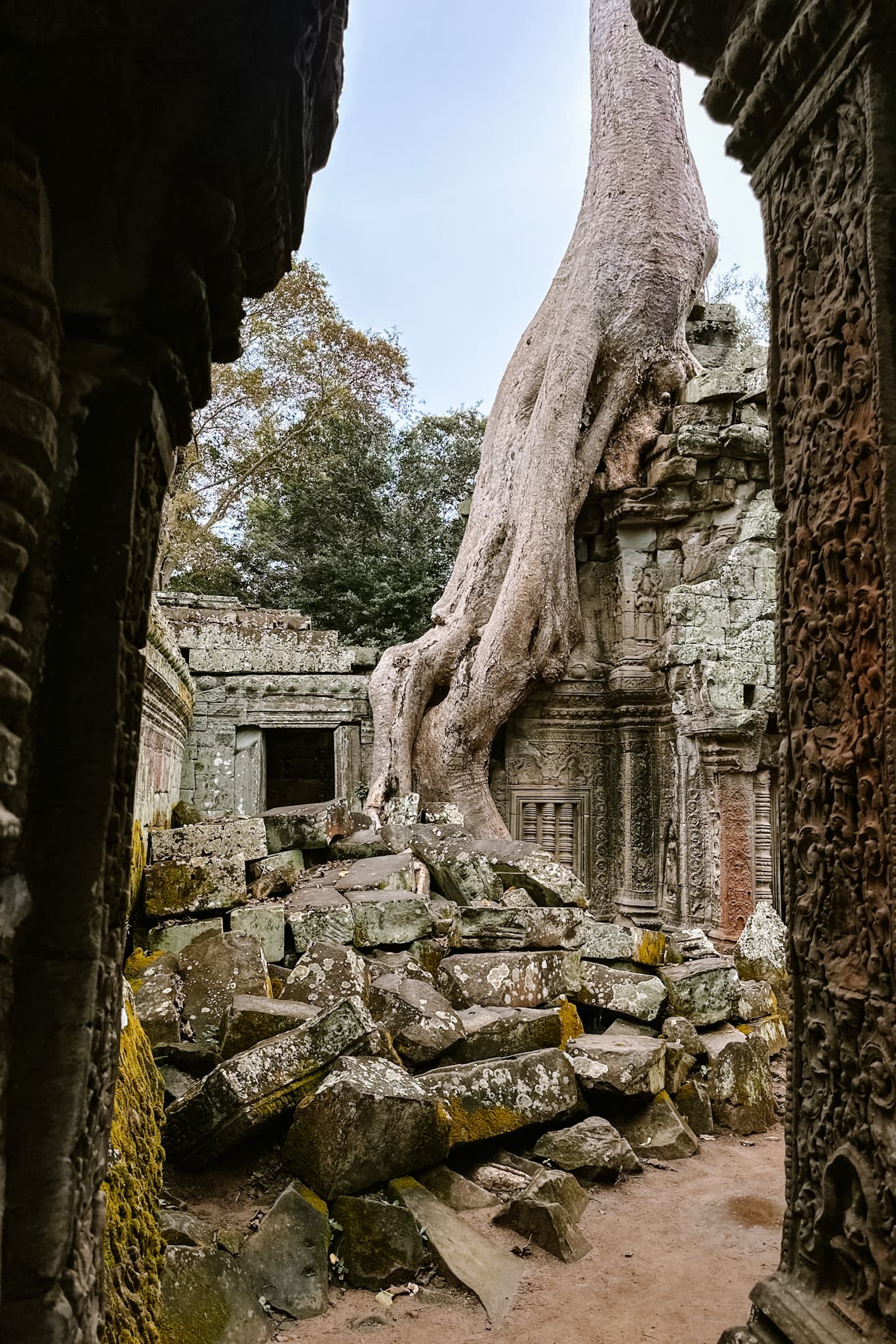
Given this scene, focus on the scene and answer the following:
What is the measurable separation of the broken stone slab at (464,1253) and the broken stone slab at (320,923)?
1.41 m

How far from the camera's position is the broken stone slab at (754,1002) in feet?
16.5

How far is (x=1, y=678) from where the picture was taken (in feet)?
3.34

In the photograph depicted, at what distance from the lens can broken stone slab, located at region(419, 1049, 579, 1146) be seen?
10.8 feet

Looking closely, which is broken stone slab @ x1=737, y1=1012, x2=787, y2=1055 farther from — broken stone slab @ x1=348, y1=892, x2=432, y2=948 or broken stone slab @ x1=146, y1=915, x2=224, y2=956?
broken stone slab @ x1=146, y1=915, x2=224, y2=956

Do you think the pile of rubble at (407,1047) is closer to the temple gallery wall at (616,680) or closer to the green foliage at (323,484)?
the temple gallery wall at (616,680)

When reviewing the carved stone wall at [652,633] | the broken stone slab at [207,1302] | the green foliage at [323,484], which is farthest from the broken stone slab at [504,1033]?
the green foliage at [323,484]

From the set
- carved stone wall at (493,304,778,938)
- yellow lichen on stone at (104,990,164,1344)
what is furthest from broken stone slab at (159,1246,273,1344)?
carved stone wall at (493,304,778,938)

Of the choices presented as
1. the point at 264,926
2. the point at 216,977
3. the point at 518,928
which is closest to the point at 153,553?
the point at 216,977

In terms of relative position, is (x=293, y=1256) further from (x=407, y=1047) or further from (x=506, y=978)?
(x=506, y=978)

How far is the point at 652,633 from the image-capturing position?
10.5 metres

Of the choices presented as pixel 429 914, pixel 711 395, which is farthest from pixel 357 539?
pixel 429 914

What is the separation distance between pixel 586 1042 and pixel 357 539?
37.3ft

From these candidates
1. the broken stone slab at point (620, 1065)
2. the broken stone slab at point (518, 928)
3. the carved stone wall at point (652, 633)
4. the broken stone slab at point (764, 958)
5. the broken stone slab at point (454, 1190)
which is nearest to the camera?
the broken stone slab at point (454, 1190)

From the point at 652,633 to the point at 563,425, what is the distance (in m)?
2.70
